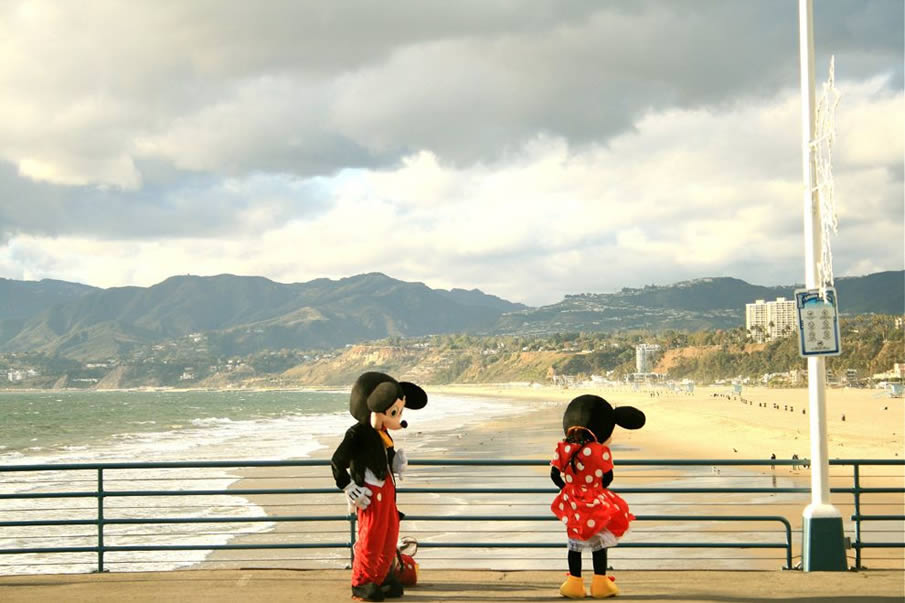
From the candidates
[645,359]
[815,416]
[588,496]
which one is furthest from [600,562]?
[645,359]

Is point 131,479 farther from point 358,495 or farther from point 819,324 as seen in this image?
point 819,324

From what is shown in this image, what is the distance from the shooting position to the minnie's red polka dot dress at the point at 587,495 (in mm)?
7023

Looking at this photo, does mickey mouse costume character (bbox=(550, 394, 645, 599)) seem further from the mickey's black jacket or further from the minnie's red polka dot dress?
the mickey's black jacket

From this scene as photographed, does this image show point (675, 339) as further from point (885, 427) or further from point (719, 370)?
point (885, 427)

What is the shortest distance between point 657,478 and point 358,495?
14828 millimetres

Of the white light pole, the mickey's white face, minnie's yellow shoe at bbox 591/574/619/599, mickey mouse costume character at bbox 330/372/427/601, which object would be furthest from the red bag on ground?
the white light pole

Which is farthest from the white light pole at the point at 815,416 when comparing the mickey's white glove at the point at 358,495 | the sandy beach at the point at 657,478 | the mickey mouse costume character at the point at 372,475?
the mickey's white glove at the point at 358,495

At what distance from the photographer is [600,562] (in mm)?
7145

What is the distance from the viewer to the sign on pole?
25.6 feet

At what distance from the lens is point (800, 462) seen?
825 centimetres

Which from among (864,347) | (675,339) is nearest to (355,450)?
(864,347)

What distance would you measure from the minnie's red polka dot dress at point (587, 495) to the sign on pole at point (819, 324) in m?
2.17

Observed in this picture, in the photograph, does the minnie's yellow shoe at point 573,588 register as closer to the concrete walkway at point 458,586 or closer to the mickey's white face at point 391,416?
the concrete walkway at point 458,586

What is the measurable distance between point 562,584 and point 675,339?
193 metres
